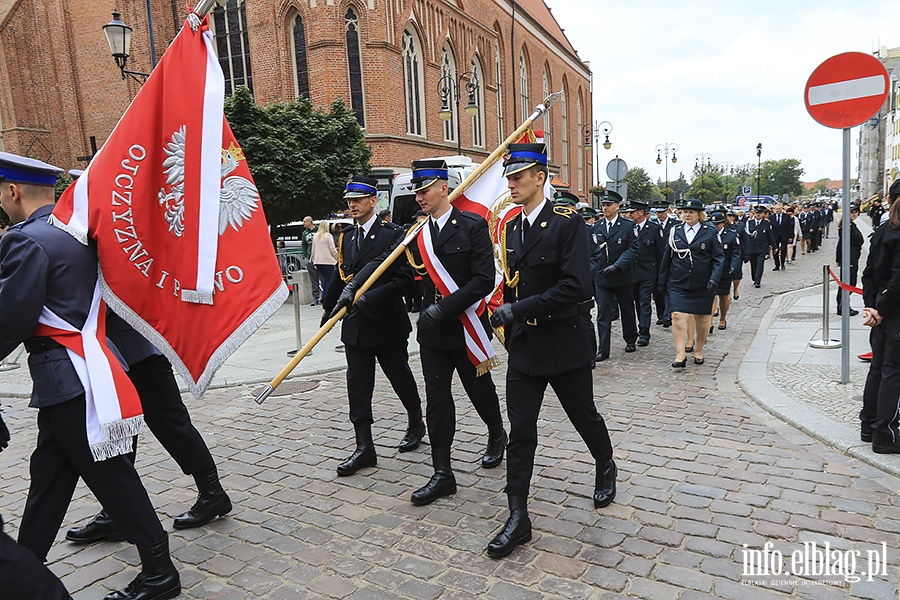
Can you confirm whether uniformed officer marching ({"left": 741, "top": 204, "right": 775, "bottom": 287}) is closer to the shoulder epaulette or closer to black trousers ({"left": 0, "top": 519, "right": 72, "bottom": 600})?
the shoulder epaulette

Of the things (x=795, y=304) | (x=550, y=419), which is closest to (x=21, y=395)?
(x=550, y=419)

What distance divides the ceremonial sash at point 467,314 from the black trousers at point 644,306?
5707 millimetres

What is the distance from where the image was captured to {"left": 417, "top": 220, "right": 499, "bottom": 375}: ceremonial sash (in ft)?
14.2

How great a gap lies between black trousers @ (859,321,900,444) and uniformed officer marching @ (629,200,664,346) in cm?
477

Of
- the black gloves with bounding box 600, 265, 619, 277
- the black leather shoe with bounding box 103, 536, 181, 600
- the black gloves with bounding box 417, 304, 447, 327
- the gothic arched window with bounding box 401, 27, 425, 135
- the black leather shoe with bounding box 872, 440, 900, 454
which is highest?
the gothic arched window with bounding box 401, 27, 425, 135

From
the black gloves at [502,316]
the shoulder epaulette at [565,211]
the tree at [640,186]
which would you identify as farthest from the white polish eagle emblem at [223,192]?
the tree at [640,186]

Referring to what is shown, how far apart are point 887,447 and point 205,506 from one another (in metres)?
4.87

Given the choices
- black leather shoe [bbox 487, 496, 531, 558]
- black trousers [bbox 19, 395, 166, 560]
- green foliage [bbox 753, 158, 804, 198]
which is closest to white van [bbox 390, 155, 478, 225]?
black leather shoe [bbox 487, 496, 531, 558]

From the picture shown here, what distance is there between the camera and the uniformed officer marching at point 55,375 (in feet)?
9.62

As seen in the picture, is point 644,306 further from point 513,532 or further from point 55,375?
point 55,375

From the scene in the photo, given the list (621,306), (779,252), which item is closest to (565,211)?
(621,306)

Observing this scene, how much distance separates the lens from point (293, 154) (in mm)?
18969

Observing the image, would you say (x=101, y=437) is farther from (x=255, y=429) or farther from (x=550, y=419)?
(x=550, y=419)

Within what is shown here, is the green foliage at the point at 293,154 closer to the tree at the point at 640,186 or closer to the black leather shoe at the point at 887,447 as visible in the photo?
the black leather shoe at the point at 887,447
